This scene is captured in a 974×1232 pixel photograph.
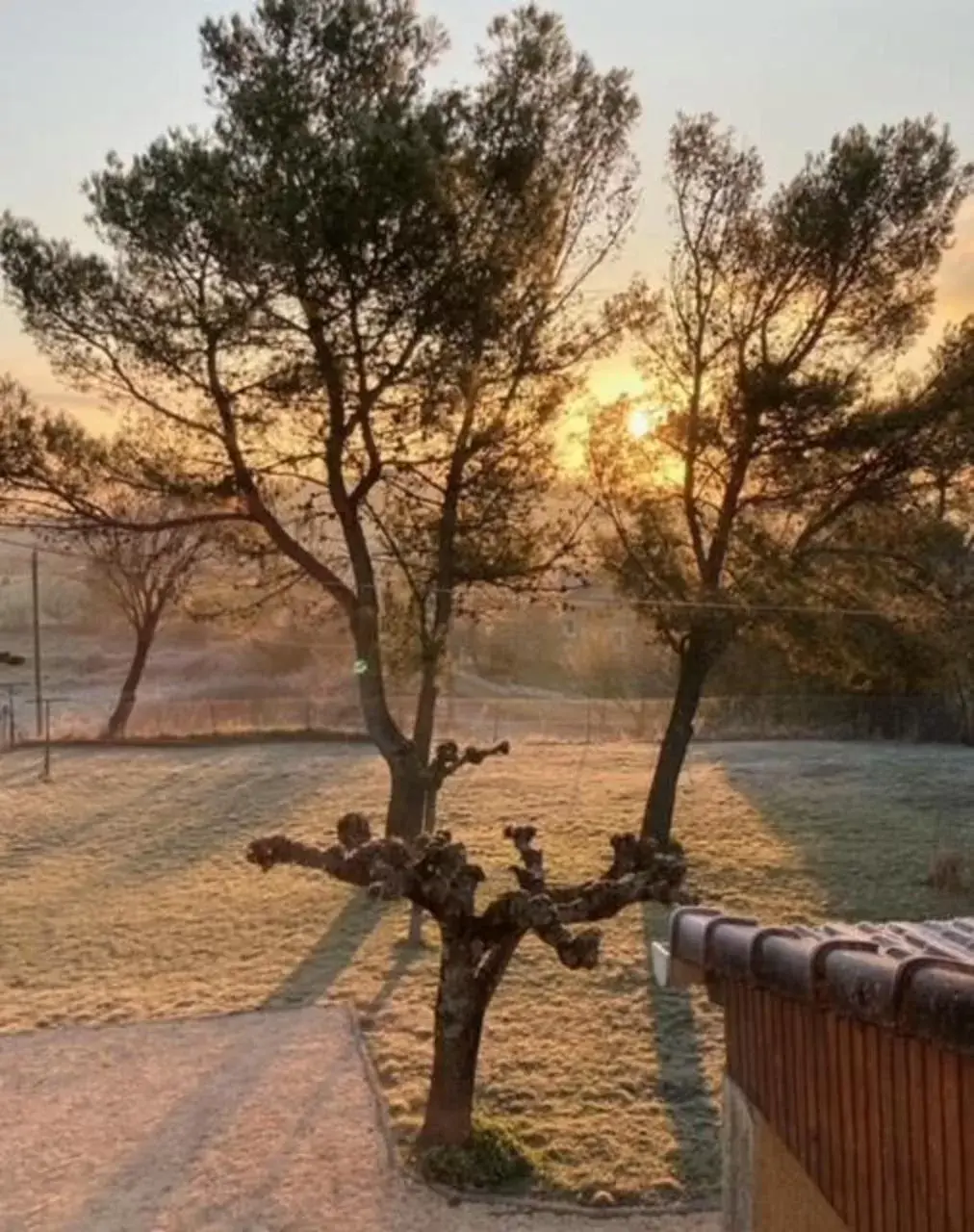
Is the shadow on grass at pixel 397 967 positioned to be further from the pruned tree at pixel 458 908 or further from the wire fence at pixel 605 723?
the wire fence at pixel 605 723

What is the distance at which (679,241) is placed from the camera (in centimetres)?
1320

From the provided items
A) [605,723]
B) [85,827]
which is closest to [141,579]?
[85,827]

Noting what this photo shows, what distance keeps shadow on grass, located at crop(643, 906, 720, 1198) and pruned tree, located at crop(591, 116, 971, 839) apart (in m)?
5.11

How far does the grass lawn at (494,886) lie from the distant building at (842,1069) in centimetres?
185

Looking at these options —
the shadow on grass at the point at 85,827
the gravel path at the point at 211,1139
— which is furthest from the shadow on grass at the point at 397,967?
the shadow on grass at the point at 85,827

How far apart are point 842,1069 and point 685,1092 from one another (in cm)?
416

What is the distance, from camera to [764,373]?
12.7m

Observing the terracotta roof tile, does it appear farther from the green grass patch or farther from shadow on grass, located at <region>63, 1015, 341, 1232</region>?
shadow on grass, located at <region>63, 1015, 341, 1232</region>

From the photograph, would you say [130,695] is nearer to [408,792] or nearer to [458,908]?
[408,792]

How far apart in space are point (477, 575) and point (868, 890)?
5.77 meters

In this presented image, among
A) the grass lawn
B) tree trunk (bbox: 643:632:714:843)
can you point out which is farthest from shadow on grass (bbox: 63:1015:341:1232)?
tree trunk (bbox: 643:632:714:843)

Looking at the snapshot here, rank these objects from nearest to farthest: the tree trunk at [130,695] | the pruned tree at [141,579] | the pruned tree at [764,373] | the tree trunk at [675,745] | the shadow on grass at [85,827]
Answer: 1. the pruned tree at [764,373]
2. the tree trunk at [675,745]
3. the shadow on grass at [85,827]
4. the pruned tree at [141,579]
5. the tree trunk at [130,695]

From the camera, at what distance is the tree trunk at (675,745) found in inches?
554

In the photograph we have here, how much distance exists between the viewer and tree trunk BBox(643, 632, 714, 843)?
14.1 metres
